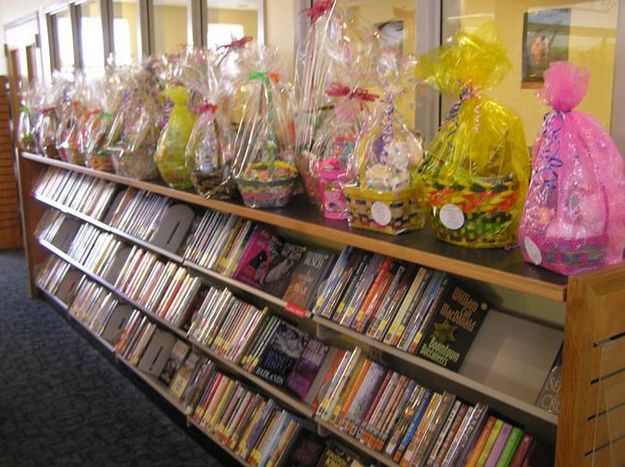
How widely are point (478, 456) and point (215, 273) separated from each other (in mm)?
1324

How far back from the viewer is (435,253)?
1566mm

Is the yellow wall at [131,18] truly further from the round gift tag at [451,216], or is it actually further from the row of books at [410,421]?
the round gift tag at [451,216]

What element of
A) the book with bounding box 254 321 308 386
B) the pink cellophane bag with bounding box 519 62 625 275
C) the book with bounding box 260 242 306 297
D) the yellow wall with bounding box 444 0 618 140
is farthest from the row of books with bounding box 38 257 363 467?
the yellow wall with bounding box 444 0 618 140

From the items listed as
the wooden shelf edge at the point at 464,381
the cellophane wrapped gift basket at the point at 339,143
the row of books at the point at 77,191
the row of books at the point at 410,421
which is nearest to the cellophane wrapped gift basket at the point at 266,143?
the cellophane wrapped gift basket at the point at 339,143

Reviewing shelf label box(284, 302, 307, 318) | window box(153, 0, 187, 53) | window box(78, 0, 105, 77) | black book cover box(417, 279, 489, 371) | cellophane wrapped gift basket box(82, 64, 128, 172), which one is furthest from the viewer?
window box(78, 0, 105, 77)

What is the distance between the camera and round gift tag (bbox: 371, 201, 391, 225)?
174cm

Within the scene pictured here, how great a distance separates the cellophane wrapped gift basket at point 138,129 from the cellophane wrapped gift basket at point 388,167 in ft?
4.92

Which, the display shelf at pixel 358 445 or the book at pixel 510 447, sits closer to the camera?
the book at pixel 510 447

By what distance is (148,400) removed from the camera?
3.27 m

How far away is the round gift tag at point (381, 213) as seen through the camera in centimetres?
174

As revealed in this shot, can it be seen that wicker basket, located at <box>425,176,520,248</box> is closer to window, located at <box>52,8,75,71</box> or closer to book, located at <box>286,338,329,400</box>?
book, located at <box>286,338,329,400</box>

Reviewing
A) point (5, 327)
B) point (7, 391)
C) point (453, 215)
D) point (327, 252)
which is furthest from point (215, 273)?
point (5, 327)

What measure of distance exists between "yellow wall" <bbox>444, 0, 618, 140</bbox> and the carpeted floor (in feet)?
6.18

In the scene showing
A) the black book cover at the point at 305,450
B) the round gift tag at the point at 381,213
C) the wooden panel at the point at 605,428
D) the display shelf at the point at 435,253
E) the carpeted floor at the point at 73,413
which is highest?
the round gift tag at the point at 381,213
